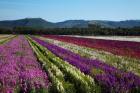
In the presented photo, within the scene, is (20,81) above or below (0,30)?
above

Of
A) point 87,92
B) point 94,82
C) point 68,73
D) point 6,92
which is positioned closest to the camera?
point 6,92

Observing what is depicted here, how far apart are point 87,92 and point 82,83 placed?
1.03 m

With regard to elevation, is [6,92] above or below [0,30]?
above

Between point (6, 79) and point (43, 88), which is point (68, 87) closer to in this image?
point (43, 88)

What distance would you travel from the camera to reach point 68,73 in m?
12.7

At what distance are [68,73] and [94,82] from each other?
8.81 ft

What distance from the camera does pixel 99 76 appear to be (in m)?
10.4

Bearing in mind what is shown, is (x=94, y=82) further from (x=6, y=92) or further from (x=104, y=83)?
(x=6, y=92)

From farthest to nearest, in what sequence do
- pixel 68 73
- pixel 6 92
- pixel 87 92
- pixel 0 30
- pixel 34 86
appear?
1. pixel 0 30
2. pixel 68 73
3. pixel 34 86
4. pixel 87 92
5. pixel 6 92

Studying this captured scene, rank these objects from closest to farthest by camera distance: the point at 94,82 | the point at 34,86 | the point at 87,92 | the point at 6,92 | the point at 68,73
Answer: the point at 6,92 → the point at 87,92 → the point at 34,86 → the point at 94,82 → the point at 68,73

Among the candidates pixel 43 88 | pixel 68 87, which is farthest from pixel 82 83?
pixel 43 88

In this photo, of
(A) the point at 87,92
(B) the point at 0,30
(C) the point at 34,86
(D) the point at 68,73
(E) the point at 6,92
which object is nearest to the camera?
(E) the point at 6,92

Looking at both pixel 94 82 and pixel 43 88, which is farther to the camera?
pixel 94 82

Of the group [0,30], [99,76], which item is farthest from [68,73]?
[0,30]
